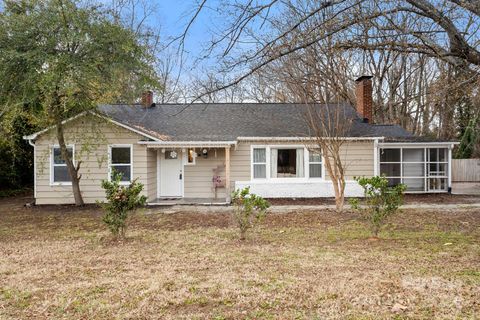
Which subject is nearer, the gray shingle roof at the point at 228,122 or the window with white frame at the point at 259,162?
the window with white frame at the point at 259,162

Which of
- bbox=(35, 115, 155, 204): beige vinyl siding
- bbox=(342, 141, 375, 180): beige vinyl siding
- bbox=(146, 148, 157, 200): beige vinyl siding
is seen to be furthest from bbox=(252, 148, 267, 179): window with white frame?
bbox=(35, 115, 155, 204): beige vinyl siding

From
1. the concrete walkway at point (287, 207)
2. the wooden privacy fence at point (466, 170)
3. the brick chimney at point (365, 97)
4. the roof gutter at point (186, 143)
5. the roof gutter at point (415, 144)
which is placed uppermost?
the brick chimney at point (365, 97)

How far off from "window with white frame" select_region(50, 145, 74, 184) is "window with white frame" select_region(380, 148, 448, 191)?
12.6 metres

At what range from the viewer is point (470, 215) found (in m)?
10.5

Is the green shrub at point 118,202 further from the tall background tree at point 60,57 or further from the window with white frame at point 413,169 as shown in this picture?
the window with white frame at point 413,169

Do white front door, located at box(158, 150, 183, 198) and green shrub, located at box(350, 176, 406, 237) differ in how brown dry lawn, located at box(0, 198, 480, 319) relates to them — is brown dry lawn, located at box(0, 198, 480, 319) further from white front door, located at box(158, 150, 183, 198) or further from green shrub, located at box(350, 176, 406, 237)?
white front door, located at box(158, 150, 183, 198)

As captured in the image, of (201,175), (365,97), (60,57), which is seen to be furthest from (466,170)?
(60,57)

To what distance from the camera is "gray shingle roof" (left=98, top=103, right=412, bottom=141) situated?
1493 centimetres

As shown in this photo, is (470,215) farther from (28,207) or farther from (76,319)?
(28,207)

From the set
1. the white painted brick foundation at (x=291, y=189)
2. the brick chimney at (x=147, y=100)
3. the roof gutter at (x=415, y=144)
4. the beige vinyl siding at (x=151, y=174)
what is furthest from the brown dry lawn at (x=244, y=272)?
the brick chimney at (x=147, y=100)

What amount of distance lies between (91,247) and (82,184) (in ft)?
23.5

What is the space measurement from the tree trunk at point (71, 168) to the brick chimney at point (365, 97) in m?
11.8

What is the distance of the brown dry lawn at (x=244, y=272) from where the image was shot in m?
4.00

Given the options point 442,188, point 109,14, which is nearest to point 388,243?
point 109,14
